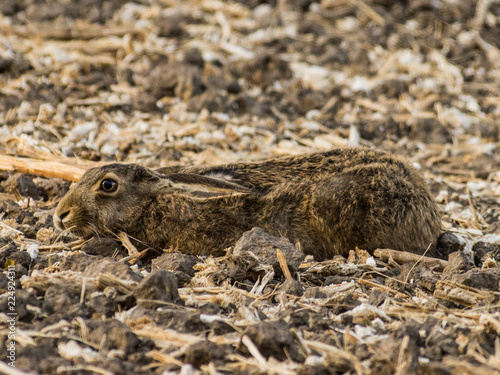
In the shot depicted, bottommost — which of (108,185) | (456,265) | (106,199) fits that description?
(456,265)

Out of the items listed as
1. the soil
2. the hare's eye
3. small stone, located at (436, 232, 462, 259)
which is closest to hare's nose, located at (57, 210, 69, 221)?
the soil

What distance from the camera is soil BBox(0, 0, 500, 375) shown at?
12.2 ft

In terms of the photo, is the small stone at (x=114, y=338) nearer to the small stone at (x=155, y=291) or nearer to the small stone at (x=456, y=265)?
the small stone at (x=155, y=291)

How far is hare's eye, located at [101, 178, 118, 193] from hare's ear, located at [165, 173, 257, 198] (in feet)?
1.77

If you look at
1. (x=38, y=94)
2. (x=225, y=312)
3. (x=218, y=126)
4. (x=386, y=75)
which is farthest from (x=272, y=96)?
(x=225, y=312)

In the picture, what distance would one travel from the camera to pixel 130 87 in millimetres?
9266

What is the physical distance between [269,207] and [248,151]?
8.30 feet

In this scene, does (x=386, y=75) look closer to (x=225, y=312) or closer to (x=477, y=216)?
(x=477, y=216)

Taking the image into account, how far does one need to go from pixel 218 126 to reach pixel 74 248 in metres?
3.53

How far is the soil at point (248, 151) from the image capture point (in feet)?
12.2

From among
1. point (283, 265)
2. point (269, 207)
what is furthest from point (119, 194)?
point (283, 265)

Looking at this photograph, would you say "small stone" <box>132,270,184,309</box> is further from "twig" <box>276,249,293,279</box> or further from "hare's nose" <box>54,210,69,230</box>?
"hare's nose" <box>54,210,69,230</box>

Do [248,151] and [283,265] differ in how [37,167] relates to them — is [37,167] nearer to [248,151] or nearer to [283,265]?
[248,151]

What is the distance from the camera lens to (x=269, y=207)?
5.72 meters
